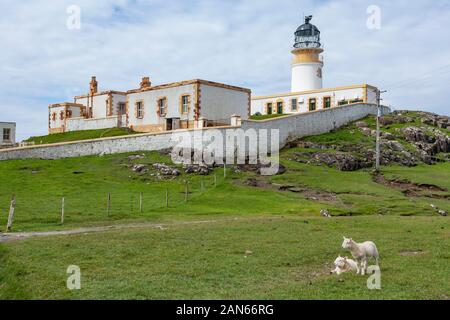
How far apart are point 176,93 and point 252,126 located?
37.4 feet

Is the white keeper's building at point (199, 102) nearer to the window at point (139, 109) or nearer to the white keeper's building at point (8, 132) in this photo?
the window at point (139, 109)

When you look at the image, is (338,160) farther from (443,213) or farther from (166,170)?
(166,170)

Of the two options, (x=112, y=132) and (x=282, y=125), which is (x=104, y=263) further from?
(x=112, y=132)

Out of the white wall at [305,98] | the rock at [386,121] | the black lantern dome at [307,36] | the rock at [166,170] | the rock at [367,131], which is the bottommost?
the rock at [166,170]

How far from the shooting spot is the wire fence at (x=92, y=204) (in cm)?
2572

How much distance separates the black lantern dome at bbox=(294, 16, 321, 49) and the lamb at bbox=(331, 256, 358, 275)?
217 ft

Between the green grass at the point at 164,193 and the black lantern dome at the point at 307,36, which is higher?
the black lantern dome at the point at 307,36

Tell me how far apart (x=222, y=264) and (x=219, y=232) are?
6.61 m

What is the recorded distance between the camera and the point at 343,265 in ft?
45.4

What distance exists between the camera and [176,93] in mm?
53406

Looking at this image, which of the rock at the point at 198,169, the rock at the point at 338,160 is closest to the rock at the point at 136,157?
the rock at the point at 198,169

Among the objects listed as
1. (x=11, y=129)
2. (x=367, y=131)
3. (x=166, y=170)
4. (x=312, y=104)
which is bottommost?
(x=166, y=170)

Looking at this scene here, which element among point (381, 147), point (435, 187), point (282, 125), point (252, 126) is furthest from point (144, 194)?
point (381, 147)

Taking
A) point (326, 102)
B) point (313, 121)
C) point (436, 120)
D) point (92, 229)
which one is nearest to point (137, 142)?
point (313, 121)
